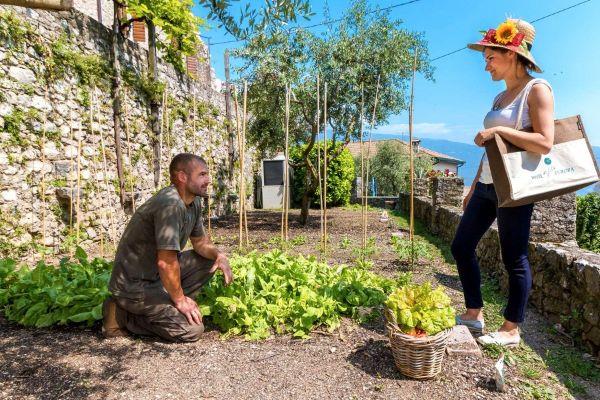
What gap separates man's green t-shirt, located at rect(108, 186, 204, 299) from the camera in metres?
2.69

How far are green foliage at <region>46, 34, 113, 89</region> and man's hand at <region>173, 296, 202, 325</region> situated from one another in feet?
14.7

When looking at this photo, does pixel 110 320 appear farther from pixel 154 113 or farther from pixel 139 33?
pixel 139 33

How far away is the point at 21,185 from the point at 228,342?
3.94 metres

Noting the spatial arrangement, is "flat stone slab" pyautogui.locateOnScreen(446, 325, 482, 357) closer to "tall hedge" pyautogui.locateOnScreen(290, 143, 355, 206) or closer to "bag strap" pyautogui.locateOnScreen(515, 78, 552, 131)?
"bag strap" pyautogui.locateOnScreen(515, 78, 552, 131)

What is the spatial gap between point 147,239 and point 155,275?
280mm

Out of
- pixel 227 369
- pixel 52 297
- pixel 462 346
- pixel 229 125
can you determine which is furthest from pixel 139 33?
pixel 462 346

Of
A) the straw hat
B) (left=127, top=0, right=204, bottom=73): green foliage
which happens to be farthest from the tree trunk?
the straw hat

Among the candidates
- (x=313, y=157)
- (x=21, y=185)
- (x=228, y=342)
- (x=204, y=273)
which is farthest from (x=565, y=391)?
(x=313, y=157)

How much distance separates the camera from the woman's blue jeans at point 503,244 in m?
2.62

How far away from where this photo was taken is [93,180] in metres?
6.51

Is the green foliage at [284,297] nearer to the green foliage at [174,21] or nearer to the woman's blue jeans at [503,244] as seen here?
the woman's blue jeans at [503,244]

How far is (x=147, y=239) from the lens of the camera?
284 cm

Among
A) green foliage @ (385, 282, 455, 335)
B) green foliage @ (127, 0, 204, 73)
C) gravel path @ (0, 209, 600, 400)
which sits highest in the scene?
green foliage @ (127, 0, 204, 73)

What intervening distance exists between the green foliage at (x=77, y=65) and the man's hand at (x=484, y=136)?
557 centimetres
